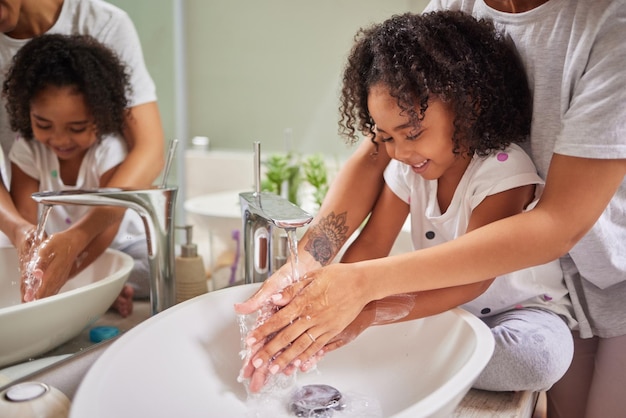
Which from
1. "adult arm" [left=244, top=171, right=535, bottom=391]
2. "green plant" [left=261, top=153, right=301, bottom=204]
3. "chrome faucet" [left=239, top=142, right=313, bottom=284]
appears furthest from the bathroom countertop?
"green plant" [left=261, top=153, right=301, bottom=204]

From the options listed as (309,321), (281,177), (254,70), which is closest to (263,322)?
(309,321)

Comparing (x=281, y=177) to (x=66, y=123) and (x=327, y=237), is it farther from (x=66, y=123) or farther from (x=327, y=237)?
(x=66, y=123)

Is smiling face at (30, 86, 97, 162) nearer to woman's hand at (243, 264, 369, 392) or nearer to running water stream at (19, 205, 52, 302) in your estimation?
running water stream at (19, 205, 52, 302)

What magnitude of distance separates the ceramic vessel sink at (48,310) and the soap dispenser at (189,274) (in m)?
0.16

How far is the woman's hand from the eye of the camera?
77 cm

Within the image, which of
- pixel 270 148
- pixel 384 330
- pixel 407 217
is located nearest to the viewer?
pixel 384 330

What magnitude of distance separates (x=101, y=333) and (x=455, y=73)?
0.64 meters

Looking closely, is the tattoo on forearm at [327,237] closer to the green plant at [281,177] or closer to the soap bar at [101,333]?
the soap bar at [101,333]

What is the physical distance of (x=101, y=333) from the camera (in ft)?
3.15

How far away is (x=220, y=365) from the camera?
0.86 metres

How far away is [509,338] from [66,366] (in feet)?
1.90

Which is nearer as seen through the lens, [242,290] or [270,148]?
[242,290]

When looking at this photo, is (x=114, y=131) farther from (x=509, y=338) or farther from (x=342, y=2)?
(x=342, y=2)

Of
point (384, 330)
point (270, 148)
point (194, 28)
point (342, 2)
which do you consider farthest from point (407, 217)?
point (270, 148)
